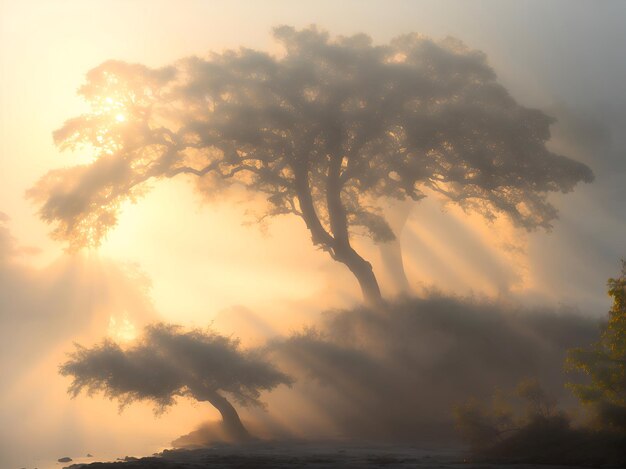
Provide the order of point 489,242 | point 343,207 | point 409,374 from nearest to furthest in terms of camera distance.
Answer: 1. point 409,374
2. point 343,207
3. point 489,242

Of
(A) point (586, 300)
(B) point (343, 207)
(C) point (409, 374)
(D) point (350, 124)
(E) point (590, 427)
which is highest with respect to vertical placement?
(D) point (350, 124)

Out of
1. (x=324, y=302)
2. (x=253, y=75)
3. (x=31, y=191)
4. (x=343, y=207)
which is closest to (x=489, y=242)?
(x=324, y=302)

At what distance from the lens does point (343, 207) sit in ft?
173

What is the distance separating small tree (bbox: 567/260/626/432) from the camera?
A: 90.2 feet

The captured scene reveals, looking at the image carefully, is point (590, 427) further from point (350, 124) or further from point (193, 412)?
point (193, 412)

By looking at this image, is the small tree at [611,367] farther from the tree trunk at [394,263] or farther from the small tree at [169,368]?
the tree trunk at [394,263]

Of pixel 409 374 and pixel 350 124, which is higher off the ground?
pixel 350 124

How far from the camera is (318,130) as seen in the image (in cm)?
5047

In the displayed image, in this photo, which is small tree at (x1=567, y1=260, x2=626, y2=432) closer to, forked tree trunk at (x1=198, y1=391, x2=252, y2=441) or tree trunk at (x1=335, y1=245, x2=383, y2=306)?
forked tree trunk at (x1=198, y1=391, x2=252, y2=441)

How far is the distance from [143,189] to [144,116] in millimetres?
4841

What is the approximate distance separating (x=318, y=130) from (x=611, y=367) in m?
26.5

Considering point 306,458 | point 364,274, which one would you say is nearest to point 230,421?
point 306,458

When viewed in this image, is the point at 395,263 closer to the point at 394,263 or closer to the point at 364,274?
the point at 394,263

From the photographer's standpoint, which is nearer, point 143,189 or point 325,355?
point 325,355
